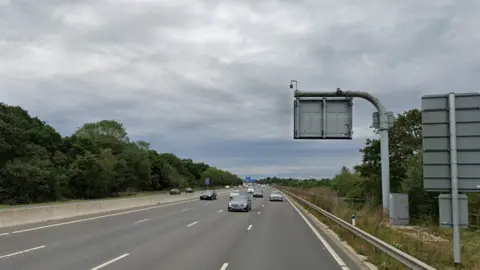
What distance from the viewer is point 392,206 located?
2236 centimetres

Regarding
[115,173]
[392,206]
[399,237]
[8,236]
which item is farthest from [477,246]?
[115,173]

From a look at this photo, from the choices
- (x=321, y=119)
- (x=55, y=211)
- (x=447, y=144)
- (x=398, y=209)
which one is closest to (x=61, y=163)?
(x=55, y=211)

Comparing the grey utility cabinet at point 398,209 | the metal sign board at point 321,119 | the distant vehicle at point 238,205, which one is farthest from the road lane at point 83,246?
the distant vehicle at point 238,205

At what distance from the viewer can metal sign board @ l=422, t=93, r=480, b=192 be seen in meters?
9.78

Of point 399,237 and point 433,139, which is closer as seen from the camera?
point 433,139

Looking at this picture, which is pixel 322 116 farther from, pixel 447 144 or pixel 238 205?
pixel 447 144

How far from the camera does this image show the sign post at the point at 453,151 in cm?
972

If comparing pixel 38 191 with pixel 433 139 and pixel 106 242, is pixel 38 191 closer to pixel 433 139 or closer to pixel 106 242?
pixel 106 242

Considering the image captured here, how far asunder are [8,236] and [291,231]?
37.8 feet

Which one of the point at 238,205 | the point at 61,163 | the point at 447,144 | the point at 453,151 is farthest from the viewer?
the point at 61,163

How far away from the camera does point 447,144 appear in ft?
32.8

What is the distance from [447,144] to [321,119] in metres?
15.9

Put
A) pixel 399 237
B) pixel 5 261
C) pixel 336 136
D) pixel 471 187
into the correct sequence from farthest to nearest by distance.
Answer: pixel 336 136 < pixel 399 237 < pixel 5 261 < pixel 471 187

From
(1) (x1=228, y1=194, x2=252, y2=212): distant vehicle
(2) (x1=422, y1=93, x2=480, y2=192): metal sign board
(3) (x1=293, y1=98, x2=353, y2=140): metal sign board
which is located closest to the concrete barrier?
(1) (x1=228, y1=194, x2=252, y2=212): distant vehicle
